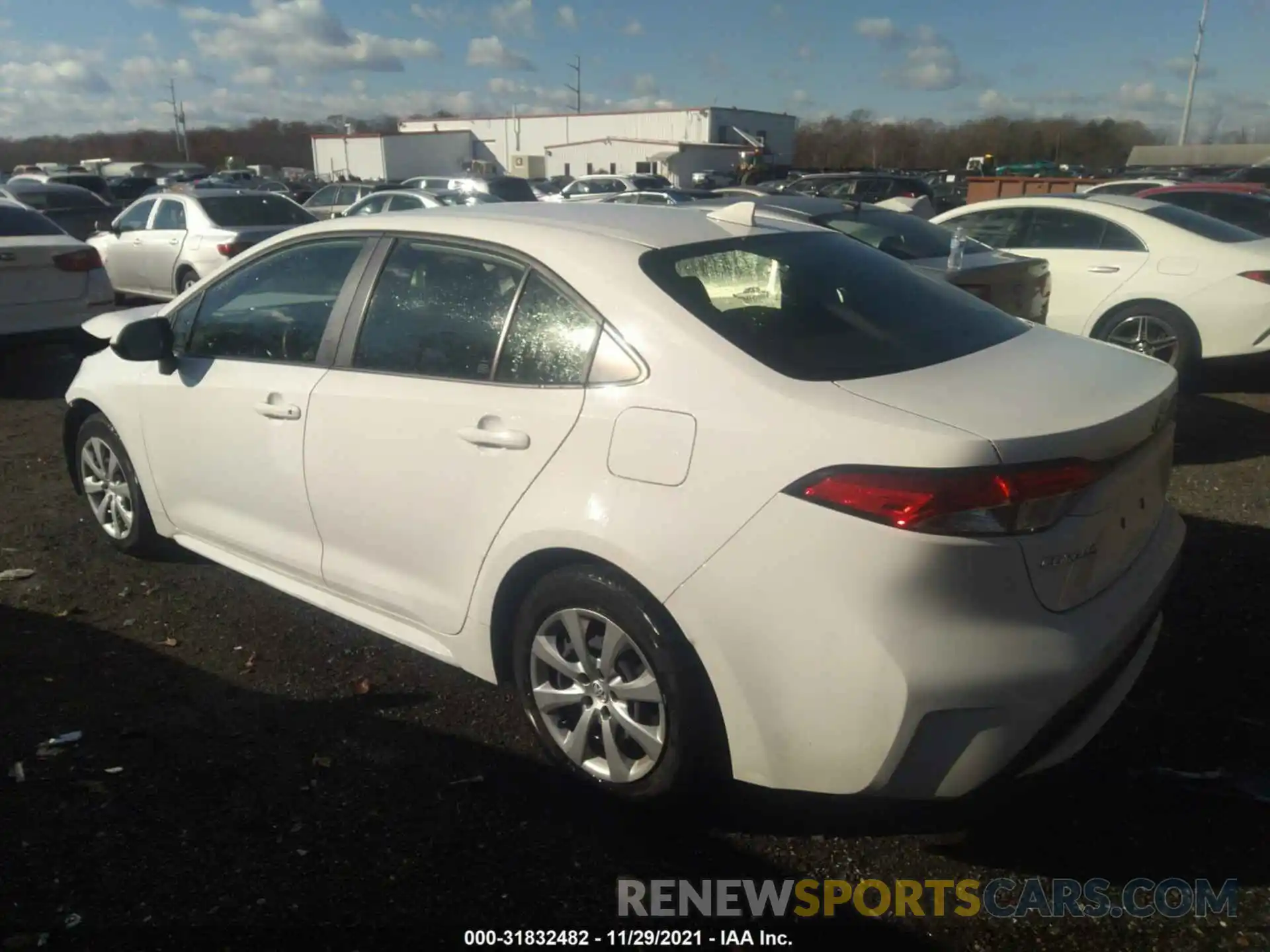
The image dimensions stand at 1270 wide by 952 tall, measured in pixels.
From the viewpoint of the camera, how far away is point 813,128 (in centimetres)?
9350

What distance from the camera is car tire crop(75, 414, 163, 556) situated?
444 centimetres

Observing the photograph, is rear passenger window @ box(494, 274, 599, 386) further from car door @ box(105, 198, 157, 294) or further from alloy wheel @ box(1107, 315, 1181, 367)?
car door @ box(105, 198, 157, 294)

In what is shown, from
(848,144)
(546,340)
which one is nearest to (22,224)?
(546,340)

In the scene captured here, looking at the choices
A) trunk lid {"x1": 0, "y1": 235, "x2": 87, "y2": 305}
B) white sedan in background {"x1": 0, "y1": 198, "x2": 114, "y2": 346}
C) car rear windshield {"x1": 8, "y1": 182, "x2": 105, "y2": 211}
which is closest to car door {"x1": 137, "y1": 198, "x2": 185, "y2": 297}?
white sedan in background {"x1": 0, "y1": 198, "x2": 114, "y2": 346}

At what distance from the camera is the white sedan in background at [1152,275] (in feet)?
24.2

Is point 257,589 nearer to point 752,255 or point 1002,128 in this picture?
point 752,255

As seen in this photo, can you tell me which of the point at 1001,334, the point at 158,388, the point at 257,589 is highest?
the point at 1001,334

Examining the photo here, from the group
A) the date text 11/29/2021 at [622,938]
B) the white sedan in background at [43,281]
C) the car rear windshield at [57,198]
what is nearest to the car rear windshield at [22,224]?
the white sedan in background at [43,281]

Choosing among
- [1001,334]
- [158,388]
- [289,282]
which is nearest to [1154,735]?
[1001,334]

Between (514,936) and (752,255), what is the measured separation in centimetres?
207

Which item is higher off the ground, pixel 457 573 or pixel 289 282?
pixel 289 282

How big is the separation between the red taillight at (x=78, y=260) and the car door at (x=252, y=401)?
17.8 ft

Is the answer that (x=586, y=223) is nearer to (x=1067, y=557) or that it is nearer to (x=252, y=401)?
(x=252, y=401)

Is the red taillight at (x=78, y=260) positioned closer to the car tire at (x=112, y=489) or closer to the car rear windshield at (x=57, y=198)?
the car tire at (x=112, y=489)
